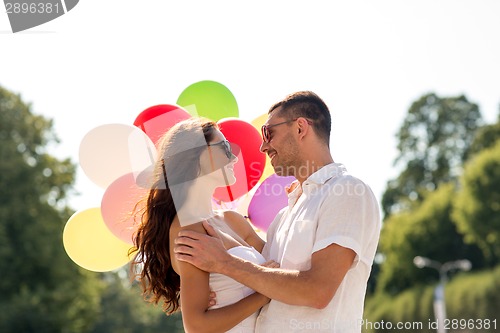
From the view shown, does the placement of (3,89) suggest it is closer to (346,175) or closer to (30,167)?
(30,167)

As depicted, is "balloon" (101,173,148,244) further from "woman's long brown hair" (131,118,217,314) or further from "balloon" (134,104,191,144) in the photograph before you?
"woman's long brown hair" (131,118,217,314)

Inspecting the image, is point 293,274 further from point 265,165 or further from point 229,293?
point 265,165

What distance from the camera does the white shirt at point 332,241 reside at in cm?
450

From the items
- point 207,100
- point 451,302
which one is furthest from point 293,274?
point 451,302

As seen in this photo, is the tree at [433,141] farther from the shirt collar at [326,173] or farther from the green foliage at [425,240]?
the shirt collar at [326,173]

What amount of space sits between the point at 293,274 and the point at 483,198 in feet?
115

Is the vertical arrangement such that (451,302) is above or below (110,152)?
below

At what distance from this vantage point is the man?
443 centimetres

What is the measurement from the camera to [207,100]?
6.90 meters

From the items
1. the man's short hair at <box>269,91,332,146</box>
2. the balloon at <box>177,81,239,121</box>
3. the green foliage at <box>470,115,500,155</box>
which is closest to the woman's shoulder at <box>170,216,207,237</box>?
the man's short hair at <box>269,91,332,146</box>

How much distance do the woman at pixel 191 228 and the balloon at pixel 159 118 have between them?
3.86 feet

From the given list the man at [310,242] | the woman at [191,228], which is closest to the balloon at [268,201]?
the woman at [191,228]

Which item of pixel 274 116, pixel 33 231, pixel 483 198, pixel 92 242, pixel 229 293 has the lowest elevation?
pixel 483 198

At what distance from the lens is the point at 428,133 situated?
5400cm
